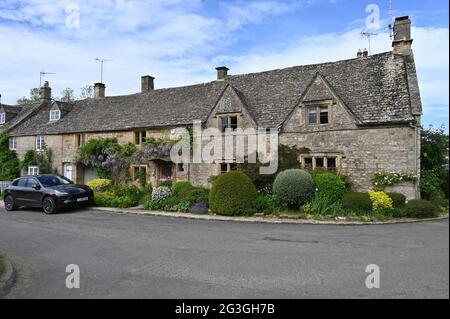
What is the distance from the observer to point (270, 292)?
18.1 feet

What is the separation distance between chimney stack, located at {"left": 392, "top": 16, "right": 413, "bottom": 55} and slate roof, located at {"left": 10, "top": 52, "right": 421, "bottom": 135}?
55 centimetres

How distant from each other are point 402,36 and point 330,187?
10.9 m

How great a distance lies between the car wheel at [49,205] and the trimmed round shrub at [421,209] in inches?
632

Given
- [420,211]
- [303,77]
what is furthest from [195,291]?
[303,77]

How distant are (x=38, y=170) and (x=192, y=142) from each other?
14.7m

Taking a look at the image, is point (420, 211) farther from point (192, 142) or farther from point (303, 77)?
point (192, 142)

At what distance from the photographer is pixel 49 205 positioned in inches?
614

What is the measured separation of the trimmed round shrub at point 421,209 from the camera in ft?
43.1

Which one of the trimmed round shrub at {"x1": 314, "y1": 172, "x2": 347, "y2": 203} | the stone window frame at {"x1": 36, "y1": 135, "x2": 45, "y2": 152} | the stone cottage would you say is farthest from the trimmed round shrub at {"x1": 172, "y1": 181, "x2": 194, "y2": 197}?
the stone window frame at {"x1": 36, "y1": 135, "x2": 45, "y2": 152}

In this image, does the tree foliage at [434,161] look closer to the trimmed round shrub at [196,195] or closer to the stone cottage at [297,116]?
the stone cottage at [297,116]

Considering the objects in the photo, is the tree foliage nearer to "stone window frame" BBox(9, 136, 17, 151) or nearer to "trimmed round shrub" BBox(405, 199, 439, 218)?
"trimmed round shrub" BBox(405, 199, 439, 218)

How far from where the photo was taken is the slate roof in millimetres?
17094

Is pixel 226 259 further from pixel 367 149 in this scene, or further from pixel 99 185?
pixel 99 185
